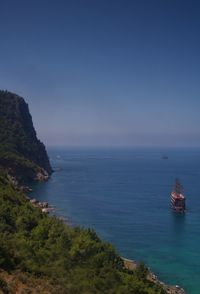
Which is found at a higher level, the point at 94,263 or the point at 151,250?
the point at 94,263

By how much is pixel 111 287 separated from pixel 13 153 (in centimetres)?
12616

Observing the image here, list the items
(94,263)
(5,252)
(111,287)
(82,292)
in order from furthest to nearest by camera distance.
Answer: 1. (94,263)
2. (111,287)
3. (5,252)
4. (82,292)

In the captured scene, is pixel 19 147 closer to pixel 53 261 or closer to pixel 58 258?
pixel 58 258

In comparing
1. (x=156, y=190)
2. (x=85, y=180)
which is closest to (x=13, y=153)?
(x=85, y=180)

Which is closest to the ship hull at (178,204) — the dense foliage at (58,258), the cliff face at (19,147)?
the cliff face at (19,147)

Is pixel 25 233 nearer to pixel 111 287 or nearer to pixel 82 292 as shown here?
pixel 111 287

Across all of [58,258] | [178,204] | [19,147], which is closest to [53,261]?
[58,258]

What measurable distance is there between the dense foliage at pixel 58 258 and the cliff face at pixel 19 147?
90448mm

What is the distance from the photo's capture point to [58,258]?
3806cm

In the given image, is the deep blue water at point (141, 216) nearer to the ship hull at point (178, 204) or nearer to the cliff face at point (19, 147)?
the ship hull at point (178, 204)

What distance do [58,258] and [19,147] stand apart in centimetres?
13520

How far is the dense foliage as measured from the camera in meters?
31.0

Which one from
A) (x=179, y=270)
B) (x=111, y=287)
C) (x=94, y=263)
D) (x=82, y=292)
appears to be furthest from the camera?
(x=179, y=270)

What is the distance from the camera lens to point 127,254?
2670 inches
